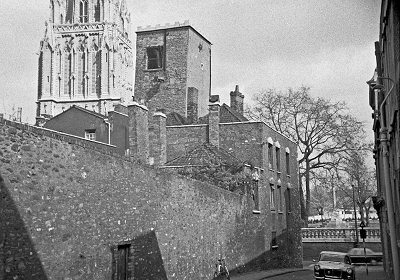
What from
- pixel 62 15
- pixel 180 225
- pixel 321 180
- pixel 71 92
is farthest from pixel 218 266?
pixel 62 15

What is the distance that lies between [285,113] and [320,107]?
302cm

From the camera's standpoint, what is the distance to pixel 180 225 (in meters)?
20.2

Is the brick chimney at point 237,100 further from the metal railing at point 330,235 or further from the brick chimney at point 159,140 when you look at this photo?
the metal railing at point 330,235

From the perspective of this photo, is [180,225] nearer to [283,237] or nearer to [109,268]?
[109,268]

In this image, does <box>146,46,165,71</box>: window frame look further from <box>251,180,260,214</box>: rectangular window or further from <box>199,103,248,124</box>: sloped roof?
<box>251,180,260,214</box>: rectangular window

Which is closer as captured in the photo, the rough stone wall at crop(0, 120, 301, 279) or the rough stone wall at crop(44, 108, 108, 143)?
the rough stone wall at crop(0, 120, 301, 279)

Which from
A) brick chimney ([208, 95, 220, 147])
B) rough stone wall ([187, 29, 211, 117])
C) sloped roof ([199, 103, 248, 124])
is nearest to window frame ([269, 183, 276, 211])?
brick chimney ([208, 95, 220, 147])

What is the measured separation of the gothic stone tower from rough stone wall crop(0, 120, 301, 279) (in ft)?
298

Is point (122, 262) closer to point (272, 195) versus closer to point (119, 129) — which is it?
point (272, 195)

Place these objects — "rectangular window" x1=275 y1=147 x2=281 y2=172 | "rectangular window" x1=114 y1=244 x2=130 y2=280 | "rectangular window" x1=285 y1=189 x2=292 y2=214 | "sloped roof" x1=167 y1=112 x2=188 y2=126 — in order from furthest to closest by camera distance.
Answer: "rectangular window" x1=285 y1=189 x2=292 y2=214
"sloped roof" x1=167 y1=112 x2=188 y2=126
"rectangular window" x1=275 y1=147 x2=281 y2=172
"rectangular window" x1=114 y1=244 x2=130 y2=280

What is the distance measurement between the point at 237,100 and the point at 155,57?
682 centimetres

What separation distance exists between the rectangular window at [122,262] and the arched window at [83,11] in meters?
109

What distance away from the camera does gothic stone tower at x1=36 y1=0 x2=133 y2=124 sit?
112562 millimetres

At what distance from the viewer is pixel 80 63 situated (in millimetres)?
115125
